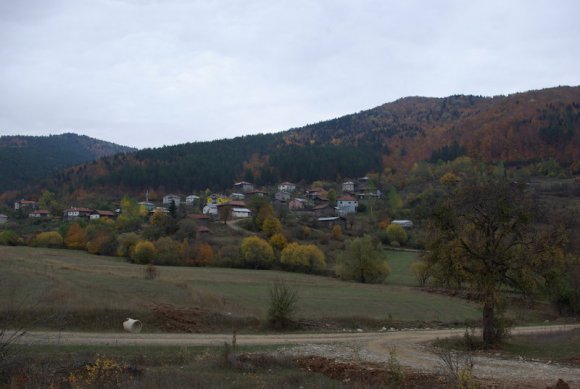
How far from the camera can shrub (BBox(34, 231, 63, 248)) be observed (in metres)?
95.6

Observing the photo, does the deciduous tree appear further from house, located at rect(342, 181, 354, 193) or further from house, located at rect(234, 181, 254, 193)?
house, located at rect(234, 181, 254, 193)

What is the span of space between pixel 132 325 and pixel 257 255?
57.6m

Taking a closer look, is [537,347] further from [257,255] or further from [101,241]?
[101,241]

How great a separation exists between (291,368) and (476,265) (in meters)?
11.1

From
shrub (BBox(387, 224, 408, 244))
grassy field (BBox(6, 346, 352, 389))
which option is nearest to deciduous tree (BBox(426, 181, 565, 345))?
grassy field (BBox(6, 346, 352, 389))

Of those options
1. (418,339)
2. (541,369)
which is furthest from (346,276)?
(541,369)

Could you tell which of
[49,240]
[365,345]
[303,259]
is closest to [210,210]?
[49,240]

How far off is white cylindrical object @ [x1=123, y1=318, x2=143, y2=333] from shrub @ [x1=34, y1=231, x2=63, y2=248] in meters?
77.7

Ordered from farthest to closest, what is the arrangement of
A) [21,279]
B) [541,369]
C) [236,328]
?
[21,279]
[236,328]
[541,369]

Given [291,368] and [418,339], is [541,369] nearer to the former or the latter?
[291,368]

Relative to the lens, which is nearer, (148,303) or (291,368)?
→ (291,368)

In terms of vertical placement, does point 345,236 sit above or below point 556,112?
below

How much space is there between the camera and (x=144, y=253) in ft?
263

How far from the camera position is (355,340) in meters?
27.2
